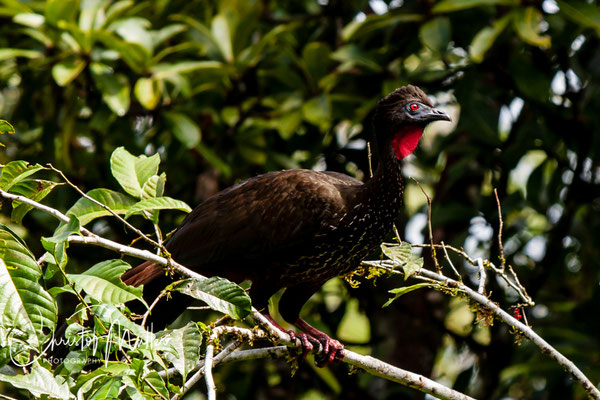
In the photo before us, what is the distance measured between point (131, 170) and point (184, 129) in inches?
72.0

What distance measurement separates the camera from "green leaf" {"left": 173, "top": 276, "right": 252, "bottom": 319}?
2088 millimetres

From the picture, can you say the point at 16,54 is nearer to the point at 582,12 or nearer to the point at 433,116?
the point at 433,116

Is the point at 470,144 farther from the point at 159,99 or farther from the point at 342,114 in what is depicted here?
the point at 159,99

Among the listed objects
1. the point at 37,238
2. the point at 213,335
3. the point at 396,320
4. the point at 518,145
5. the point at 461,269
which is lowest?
the point at 396,320

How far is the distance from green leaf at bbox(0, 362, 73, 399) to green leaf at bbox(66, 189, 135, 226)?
0.60m

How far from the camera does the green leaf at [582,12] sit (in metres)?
3.86

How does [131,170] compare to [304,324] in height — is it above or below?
above

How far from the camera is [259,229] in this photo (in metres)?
3.33

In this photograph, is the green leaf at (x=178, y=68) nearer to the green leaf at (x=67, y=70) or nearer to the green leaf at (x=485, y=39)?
the green leaf at (x=67, y=70)

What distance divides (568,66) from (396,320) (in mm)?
2055

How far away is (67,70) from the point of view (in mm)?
4160

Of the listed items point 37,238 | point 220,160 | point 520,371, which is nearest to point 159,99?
point 220,160

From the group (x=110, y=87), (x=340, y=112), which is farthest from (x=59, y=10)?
(x=340, y=112)

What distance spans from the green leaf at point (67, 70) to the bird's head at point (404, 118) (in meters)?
1.59
